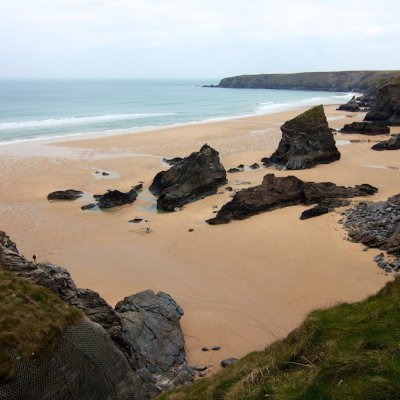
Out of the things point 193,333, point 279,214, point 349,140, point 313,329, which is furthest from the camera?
point 349,140

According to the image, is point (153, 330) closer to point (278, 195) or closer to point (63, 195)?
point (278, 195)

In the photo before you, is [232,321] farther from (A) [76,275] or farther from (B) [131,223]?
(B) [131,223]

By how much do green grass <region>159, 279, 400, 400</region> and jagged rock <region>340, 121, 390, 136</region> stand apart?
46.5 m

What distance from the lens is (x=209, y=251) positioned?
2066 cm

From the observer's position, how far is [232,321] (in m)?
14.9

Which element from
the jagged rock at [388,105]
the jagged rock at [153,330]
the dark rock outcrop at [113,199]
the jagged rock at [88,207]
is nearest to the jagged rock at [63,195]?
the jagged rock at [88,207]

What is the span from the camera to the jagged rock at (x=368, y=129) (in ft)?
174

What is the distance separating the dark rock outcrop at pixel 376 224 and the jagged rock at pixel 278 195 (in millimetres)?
2847

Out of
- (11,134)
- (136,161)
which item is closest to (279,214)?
(136,161)

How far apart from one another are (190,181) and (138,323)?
1726 centimetres

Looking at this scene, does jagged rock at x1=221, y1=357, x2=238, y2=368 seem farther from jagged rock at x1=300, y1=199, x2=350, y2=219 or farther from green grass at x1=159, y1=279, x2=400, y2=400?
jagged rock at x1=300, y1=199, x2=350, y2=219

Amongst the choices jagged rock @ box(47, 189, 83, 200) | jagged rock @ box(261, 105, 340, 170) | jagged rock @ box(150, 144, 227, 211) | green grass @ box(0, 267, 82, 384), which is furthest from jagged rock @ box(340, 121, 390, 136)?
green grass @ box(0, 267, 82, 384)

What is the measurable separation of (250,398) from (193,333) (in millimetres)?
6771

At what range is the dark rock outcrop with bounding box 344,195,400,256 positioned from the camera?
1864 centimetres
